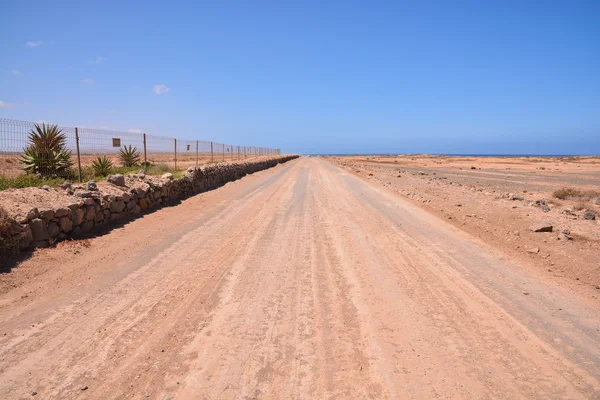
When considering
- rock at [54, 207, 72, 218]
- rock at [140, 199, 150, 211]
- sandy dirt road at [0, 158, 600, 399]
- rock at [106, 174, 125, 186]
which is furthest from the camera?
rock at [140, 199, 150, 211]

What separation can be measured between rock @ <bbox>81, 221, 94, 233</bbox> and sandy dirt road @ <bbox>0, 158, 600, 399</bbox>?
0.76m

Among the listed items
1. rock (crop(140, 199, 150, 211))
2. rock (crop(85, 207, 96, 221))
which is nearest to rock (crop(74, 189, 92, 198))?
rock (crop(85, 207, 96, 221))

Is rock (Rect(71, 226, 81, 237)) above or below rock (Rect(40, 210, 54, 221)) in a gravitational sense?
below

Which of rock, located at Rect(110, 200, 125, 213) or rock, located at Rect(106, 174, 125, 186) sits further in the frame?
rock, located at Rect(106, 174, 125, 186)

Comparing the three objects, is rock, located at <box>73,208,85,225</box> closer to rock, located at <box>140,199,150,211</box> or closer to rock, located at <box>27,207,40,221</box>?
rock, located at <box>27,207,40,221</box>

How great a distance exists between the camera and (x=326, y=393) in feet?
10.4

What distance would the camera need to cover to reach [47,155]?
43.5 feet

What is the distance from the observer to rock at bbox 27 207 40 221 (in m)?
6.70

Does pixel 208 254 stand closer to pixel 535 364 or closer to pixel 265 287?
pixel 265 287

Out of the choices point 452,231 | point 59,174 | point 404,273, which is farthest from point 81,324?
point 59,174

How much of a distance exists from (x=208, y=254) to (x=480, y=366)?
4.81m

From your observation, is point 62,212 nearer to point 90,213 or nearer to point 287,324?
point 90,213

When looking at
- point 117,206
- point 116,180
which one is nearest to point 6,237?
point 117,206

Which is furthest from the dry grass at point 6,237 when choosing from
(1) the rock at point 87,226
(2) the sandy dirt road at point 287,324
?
(1) the rock at point 87,226
